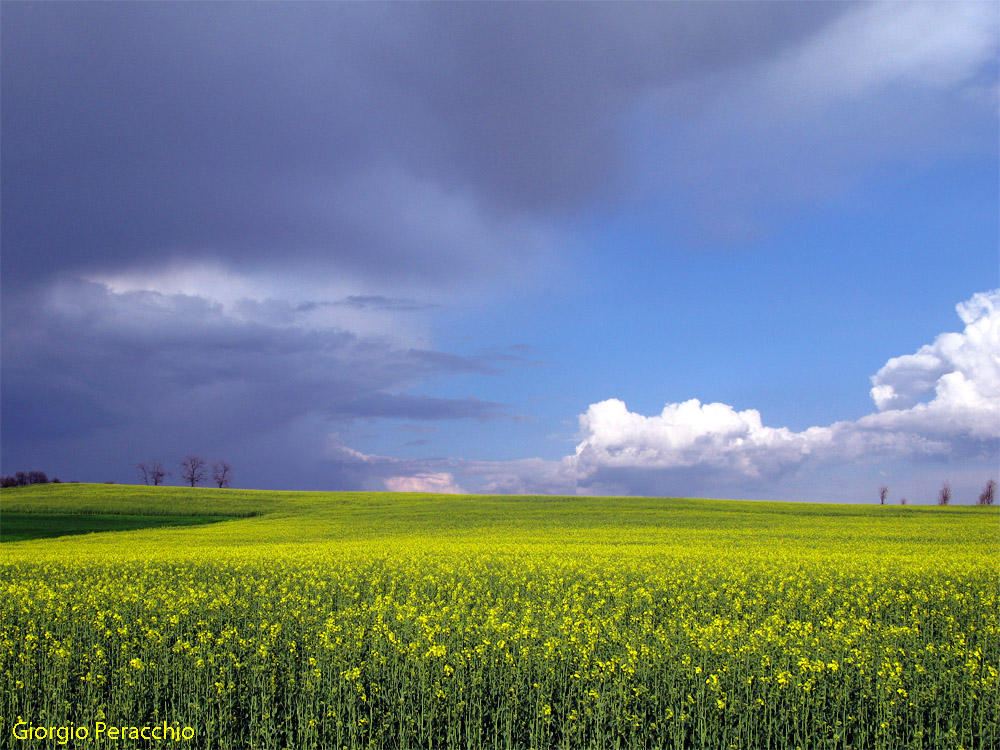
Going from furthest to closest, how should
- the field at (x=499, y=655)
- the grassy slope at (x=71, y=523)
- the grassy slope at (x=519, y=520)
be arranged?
the grassy slope at (x=71, y=523) < the grassy slope at (x=519, y=520) < the field at (x=499, y=655)

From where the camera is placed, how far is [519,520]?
4516cm

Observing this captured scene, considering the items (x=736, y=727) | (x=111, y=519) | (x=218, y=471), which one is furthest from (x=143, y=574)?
(x=218, y=471)

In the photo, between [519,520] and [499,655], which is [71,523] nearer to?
[519,520]

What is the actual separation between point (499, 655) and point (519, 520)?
1468 inches

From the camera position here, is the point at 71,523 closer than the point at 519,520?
No

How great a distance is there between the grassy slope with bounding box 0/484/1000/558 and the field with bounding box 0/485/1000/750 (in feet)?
38.1

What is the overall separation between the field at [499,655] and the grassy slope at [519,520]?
1160cm

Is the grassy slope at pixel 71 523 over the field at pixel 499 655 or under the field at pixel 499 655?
under

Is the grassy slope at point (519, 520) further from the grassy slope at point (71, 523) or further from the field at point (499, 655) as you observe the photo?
the field at point (499, 655)

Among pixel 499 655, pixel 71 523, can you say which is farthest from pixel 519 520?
pixel 499 655

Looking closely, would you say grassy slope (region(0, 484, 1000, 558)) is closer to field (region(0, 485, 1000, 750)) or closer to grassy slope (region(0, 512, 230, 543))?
grassy slope (region(0, 512, 230, 543))

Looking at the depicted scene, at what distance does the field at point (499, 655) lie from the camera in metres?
7.34

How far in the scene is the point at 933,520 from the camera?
4966cm

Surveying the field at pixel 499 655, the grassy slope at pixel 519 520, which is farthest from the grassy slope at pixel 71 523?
the field at pixel 499 655
